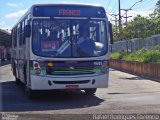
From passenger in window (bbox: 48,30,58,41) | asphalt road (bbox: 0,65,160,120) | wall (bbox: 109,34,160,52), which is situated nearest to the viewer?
asphalt road (bbox: 0,65,160,120)

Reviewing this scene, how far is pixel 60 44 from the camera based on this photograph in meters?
14.9

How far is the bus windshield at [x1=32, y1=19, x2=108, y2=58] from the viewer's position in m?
14.7

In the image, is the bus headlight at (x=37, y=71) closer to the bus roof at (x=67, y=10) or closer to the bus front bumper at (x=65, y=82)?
the bus front bumper at (x=65, y=82)

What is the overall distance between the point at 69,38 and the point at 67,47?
1.06ft

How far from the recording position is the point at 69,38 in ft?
49.4

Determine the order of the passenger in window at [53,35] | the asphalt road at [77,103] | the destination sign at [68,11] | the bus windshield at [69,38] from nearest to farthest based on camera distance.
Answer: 1. the asphalt road at [77,103]
2. the bus windshield at [69,38]
3. the passenger in window at [53,35]
4. the destination sign at [68,11]

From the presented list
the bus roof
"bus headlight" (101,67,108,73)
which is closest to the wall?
the bus roof

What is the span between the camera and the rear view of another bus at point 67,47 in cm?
1458

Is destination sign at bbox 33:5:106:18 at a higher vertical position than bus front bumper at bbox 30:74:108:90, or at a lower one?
higher

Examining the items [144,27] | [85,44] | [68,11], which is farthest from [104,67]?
[144,27]

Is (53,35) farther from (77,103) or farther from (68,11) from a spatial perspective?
(77,103)

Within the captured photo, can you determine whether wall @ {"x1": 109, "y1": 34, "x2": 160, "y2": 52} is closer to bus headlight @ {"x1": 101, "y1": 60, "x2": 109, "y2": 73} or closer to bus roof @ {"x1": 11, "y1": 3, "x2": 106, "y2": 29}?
bus roof @ {"x1": 11, "y1": 3, "x2": 106, "y2": 29}

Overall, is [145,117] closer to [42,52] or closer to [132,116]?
[132,116]

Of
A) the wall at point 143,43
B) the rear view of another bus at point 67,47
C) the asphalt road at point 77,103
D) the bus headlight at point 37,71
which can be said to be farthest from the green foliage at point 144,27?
the bus headlight at point 37,71
